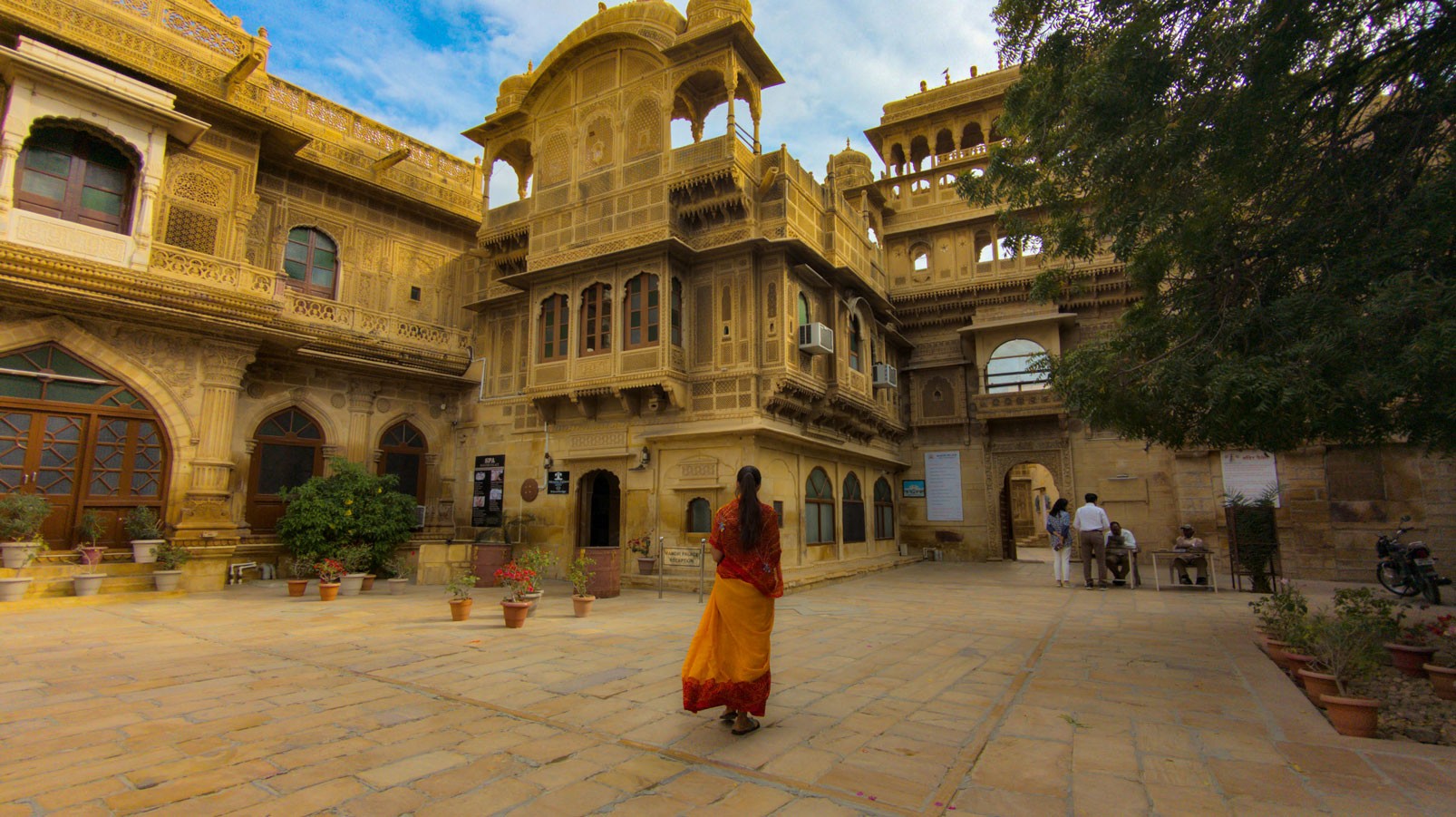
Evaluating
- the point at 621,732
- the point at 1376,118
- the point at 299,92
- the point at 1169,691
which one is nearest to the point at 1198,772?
the point at 1169,691

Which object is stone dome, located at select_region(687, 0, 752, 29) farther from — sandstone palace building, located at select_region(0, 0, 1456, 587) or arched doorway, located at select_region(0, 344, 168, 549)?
arched doorway, located at select_region(0, 344, 168, 549)

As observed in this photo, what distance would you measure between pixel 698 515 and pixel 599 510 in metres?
3.88

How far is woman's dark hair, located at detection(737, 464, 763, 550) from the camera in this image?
4.51m

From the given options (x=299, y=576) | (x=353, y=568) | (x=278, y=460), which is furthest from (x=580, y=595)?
(x=278, y=460)

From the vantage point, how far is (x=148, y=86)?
1202cm

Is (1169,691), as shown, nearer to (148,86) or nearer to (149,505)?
(149,505)

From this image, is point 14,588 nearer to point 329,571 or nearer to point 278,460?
point 329,571

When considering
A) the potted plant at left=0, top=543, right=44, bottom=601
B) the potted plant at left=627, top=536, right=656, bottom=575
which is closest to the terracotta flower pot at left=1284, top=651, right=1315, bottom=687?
the potted plant at left=627, top=536, right=656, bottom=575

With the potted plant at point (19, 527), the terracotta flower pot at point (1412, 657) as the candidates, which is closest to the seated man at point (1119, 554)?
the terracotta flower pot at point (1412, 657)

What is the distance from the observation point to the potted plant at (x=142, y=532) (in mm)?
11375

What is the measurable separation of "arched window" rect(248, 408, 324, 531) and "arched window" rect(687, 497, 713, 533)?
8.34m

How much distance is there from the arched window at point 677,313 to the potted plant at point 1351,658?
10.3 m

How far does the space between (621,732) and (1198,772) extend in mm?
3250

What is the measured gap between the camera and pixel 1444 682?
16.6 ft
